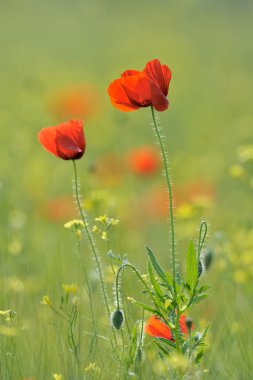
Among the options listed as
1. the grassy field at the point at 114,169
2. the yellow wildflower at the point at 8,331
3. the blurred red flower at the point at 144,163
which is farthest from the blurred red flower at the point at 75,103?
the yellow wildflower at the point at 8,331

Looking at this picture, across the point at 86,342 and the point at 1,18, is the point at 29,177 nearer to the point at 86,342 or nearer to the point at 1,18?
the point at 86,342

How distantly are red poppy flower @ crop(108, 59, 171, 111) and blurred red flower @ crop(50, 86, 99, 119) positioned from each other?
4123mm

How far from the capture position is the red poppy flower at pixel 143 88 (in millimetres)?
2143

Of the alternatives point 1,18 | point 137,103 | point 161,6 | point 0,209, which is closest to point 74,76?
point 1,18

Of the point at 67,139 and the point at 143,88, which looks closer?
the point at 143,88

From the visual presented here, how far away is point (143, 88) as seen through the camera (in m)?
2.14

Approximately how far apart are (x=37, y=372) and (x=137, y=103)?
692mm

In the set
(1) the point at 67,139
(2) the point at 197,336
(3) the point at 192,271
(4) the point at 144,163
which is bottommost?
(2) the point at 197,336

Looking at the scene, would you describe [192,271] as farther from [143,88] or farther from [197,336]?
[143,88]

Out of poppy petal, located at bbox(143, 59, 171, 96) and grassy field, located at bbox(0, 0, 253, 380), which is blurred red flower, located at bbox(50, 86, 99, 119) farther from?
poppy petal, located at bbox(143, 59, 171, 96)

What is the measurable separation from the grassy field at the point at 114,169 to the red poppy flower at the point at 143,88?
1.52ft

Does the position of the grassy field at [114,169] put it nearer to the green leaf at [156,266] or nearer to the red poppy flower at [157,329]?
the red poppy flower at [157,329]

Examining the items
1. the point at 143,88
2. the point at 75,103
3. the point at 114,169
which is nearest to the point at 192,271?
the point at 143,88

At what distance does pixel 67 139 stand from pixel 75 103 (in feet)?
15.3
